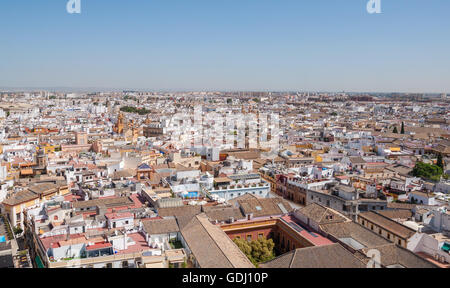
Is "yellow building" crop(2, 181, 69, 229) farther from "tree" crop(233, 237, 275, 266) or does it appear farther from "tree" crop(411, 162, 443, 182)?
"tree" crop(411, 162, 443, 182)

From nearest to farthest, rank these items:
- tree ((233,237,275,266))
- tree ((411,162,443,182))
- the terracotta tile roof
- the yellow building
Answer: the terracotta tile roof
tree ((233,237,275,266))
the yellow building
tree ((411,162,443,182))

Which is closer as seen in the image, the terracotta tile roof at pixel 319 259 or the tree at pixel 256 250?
the terracotta tile roof at pixel 319 259

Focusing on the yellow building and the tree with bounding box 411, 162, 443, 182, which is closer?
the yellow building

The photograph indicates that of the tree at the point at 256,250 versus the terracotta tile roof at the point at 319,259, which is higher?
the terracotta tile roof at the point at 319,259

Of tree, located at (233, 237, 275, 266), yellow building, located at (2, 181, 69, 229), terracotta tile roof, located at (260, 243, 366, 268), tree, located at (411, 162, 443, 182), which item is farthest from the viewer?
tree, located at (411, 162, 443, 182)

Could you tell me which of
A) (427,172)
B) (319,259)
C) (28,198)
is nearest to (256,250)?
(319,259)

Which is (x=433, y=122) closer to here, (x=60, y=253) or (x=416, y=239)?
(x=416, y=239)

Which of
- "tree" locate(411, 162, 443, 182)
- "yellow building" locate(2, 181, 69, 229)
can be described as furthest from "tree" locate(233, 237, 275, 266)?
"tree" locate(411, 162, 443, 182)

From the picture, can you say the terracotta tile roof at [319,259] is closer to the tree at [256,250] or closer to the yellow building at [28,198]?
the tree at [256,250]

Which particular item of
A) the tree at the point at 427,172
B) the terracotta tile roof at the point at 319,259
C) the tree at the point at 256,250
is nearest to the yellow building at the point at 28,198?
the tree at the point at 256,250

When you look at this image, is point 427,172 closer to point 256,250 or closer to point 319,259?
point 256,250

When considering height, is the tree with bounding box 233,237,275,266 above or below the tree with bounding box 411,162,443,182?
below
